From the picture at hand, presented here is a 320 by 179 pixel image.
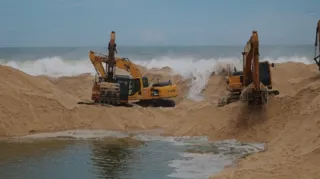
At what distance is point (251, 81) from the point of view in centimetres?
1850

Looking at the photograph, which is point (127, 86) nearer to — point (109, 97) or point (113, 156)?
point (109, 97)

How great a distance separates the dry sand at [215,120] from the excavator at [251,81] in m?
0.41

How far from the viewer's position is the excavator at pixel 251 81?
667 inches

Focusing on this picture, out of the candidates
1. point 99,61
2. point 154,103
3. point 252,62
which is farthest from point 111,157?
point 99,61

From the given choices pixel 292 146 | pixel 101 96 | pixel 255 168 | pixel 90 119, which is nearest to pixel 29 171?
pixel 255 168

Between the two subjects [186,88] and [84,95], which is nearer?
[84,95]

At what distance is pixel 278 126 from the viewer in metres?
16.5

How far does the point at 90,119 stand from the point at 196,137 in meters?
4.74

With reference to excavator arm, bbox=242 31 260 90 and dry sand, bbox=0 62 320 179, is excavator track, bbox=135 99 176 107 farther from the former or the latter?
excavator arm, bbox=242 31 260 90

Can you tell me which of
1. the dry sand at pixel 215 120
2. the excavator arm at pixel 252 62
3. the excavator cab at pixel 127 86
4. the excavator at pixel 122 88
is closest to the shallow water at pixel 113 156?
the dry sand at pixel 215 120

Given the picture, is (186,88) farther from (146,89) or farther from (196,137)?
(196,137)

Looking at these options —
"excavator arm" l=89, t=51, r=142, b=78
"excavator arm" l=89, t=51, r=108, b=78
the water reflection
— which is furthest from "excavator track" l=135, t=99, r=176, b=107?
the water reflection

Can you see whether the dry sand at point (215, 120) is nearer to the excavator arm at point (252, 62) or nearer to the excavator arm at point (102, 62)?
the excavator arm at point (252, 62)

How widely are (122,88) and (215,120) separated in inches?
237
